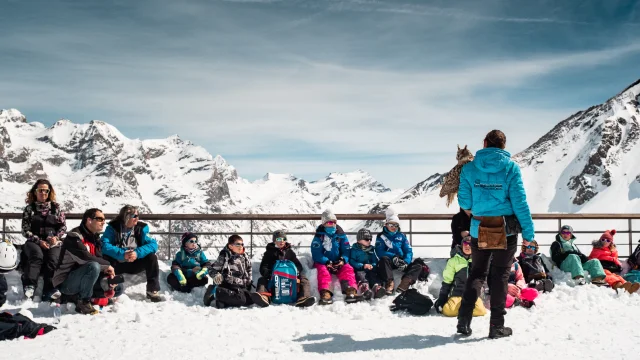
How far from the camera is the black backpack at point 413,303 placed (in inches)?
303

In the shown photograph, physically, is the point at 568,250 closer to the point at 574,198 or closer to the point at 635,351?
the point at 635,351

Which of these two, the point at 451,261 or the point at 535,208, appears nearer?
the point at 451,261

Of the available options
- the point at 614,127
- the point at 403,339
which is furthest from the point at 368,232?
the point at 614,127

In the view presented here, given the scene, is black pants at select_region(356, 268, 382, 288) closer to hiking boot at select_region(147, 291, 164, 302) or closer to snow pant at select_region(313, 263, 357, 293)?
snow pant at select_region(313, 263, 357, 293)

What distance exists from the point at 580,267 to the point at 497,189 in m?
4.60

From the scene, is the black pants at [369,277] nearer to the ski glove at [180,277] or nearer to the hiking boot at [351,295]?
the hiking boot at [351,295]

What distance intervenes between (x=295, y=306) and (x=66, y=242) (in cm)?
337

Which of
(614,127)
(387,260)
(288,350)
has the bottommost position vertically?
(288,350)

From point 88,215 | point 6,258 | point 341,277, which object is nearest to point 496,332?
point 341,277

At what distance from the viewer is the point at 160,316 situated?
745 centimetres

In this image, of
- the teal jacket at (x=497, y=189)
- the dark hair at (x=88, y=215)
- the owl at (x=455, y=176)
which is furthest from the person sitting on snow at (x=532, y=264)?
the dark hair at (x=88, y=215)

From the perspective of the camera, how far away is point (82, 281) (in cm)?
751

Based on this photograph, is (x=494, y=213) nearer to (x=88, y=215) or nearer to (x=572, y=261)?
(x=572, y=261)

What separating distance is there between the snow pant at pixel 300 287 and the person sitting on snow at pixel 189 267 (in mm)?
892
